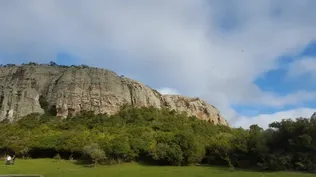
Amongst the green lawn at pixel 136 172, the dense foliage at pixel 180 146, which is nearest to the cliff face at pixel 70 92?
the dense foliage at pixel 180 146

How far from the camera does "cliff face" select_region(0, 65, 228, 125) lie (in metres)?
108

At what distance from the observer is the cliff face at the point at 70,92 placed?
108312 millimetres

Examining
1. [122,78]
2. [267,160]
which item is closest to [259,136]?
[267,160]

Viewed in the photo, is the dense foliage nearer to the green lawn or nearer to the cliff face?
the green lawn

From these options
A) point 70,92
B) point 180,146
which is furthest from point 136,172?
point 70,92

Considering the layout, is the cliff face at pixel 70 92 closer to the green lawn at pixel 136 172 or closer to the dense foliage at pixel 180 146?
the dense foliage at pixel 180 146

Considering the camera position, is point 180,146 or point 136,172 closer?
point 136,172

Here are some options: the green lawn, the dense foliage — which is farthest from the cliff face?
the green lawn

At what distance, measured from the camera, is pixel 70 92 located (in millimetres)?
111062

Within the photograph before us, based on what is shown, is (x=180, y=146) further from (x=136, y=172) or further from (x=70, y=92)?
(x=70, y=92)

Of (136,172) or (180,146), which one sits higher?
(180,146)

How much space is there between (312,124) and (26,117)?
79.1 meters

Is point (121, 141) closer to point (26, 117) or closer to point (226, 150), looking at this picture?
point (226, 150)

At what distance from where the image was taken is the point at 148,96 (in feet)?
408
